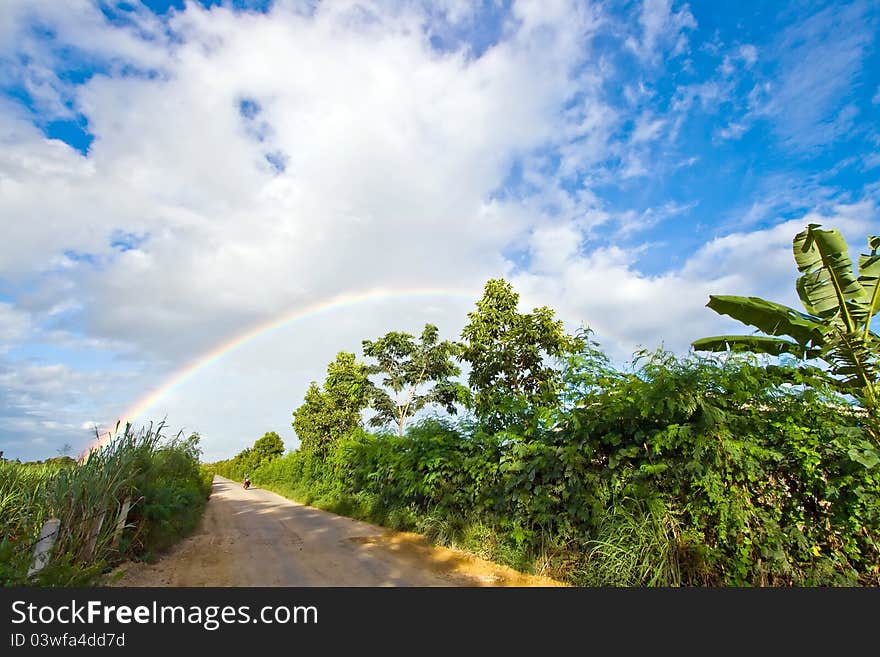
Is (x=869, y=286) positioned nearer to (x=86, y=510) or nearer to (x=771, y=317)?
(x=771, y=317)

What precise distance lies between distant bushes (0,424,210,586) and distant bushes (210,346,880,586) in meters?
5.39

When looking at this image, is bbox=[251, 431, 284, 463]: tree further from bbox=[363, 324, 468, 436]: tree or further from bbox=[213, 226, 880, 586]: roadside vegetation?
bbox=[213, 226, 880, 586]: roadside vegetation

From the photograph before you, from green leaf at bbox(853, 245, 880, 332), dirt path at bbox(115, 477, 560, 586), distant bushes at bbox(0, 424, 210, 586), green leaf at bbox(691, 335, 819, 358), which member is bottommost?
dirt path at bbox(115, 477, 560, 586)

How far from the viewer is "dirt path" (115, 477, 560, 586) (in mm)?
6031

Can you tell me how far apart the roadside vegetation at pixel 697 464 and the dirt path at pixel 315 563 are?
48cm

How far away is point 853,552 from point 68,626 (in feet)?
21.2

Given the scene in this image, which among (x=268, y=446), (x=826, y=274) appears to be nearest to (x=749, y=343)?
(x=826, y=274)

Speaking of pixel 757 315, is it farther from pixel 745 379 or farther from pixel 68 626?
pixel 68 626

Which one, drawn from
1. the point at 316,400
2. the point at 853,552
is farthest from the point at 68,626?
the point at 316,400

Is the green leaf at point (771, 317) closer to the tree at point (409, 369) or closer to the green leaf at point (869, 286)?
the green leaf at point (869, 286)

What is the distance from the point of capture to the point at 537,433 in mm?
6523

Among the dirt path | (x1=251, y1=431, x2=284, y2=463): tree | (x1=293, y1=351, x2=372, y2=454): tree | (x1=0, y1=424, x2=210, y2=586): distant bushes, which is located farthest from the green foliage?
(x1=251, y1=431, x2=284, y2=463): tree

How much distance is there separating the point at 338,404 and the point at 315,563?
67.6 feet

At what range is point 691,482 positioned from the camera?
177 inches
